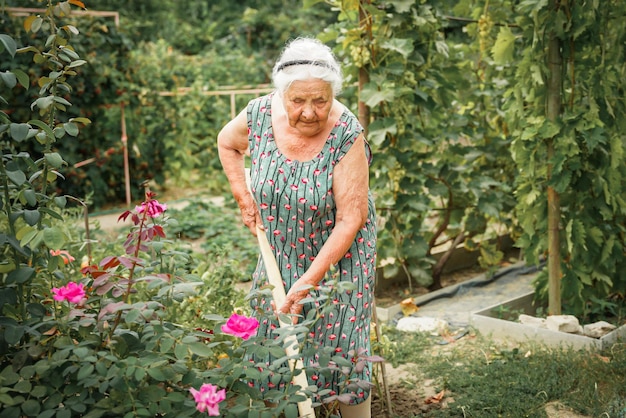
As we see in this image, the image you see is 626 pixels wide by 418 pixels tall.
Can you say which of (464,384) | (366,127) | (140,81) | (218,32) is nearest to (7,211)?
(464,384)

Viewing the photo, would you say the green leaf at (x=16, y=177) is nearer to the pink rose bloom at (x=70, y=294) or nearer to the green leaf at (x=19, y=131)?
the green leaf at (x=19, y=131)

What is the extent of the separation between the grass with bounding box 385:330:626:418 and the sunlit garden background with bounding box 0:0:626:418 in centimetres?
1

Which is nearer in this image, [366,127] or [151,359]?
[151,359]

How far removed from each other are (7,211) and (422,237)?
3.57 m

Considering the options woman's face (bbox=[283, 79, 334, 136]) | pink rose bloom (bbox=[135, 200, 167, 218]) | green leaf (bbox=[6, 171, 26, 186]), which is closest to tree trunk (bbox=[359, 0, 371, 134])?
woman's face (bbox=[283, 79, 334, 136])

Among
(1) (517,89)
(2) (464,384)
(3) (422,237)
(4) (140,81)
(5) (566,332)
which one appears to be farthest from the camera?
(4) (140,81)

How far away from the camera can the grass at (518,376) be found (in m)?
3.28

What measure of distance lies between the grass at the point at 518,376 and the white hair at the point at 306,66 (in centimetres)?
161

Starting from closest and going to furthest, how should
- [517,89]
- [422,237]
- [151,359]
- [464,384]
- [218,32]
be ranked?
[151,359] → [464,384] → [517,89] → [422,237] → [218,32]

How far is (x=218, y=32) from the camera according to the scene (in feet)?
53.9

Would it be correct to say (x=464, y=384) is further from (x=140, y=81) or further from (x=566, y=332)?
(x=140, y=81)

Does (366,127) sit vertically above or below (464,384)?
above

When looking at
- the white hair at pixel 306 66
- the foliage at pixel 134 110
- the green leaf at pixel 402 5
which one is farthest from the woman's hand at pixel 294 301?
the foliage at pixel 134 110

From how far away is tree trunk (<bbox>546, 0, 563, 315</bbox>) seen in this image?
14.1ft
